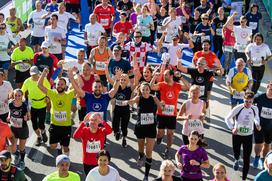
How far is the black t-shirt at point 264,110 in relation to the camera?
34.5 feet

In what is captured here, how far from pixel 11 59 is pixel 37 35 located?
2.64 metres

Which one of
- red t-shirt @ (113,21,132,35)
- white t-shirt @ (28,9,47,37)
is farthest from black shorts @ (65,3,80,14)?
red t-shirt @ (113,21,132,35)

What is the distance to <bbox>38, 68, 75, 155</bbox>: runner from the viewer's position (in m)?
10.3

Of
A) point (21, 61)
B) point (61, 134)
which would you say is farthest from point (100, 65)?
point (61, 134)

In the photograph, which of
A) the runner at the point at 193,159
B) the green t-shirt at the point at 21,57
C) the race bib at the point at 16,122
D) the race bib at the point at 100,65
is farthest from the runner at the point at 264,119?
the green t-shirt at the point at 21,57

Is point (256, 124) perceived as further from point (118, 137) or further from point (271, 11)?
point (271, 11)

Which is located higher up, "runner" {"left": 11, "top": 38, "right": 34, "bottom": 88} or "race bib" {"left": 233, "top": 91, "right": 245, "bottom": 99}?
"runner" {"left": 11, "top": 38, "right": 34, "bottom": 88}

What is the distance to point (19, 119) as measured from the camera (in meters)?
10.3

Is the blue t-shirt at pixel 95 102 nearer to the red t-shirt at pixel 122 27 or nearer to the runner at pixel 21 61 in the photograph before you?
the runner at pixel 21 61

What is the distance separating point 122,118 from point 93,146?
237cm

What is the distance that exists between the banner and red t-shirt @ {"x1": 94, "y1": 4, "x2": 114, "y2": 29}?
10.3 ft

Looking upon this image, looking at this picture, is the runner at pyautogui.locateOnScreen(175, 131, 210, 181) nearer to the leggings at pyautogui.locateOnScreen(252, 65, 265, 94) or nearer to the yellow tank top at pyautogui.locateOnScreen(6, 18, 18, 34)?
the leggings at pyautogui.locateOnScreen(252, 65, 265, 94)

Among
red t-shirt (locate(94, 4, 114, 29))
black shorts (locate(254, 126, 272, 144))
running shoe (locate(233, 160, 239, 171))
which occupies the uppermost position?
red t-shirt (locate(94, 4, 114, 29))

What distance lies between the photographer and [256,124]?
10.1 metres
